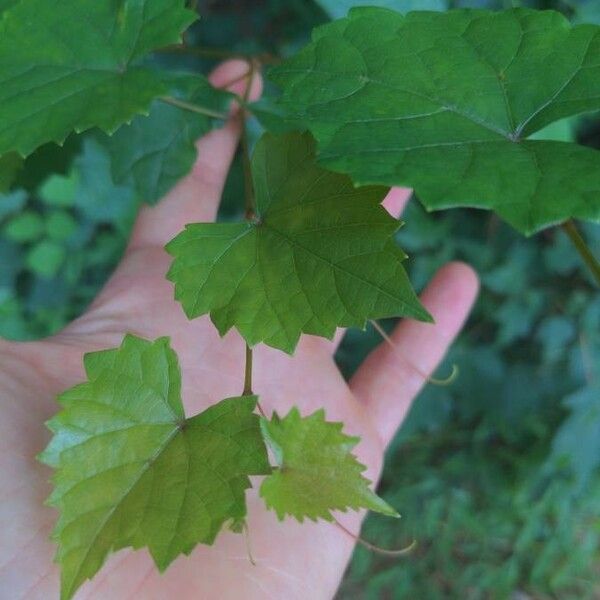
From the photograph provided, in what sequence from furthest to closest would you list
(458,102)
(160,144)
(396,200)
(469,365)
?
(469,365) < (396,200) < (160,144) < (458,102)

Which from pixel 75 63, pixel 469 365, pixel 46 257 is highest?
pixel 75 63

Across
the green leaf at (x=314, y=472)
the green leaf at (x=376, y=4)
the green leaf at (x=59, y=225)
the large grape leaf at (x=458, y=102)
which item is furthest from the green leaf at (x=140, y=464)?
the green leaf at (x=59, y=225)

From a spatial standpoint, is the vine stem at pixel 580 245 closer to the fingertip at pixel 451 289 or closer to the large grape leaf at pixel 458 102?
the large grape leaf at pixel 458 102

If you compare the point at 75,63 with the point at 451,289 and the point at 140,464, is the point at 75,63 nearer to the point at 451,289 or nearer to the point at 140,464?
the point at 140,464

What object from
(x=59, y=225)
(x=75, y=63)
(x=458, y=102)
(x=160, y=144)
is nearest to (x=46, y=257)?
(x=59, y=225)

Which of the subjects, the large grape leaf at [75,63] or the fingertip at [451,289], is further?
the fingertip at [451,289]

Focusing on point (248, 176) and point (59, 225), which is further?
point (59, 225)
